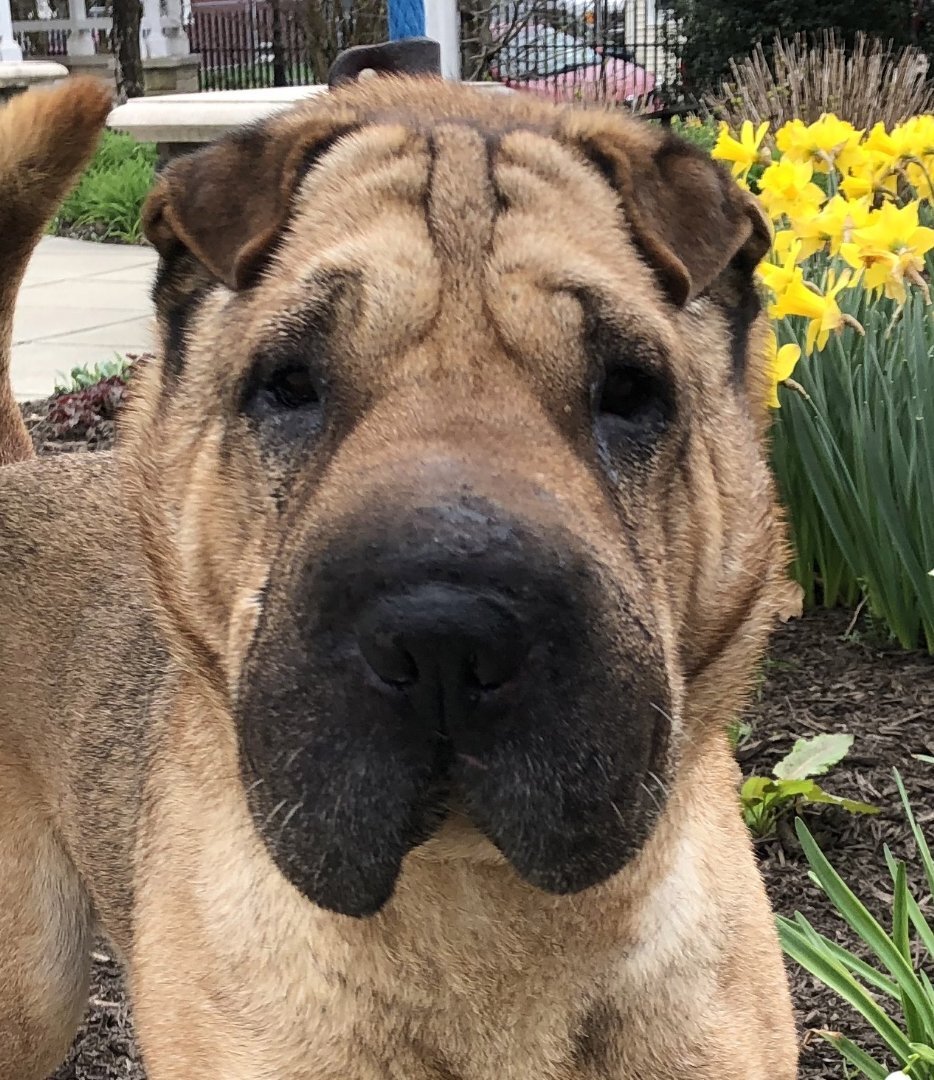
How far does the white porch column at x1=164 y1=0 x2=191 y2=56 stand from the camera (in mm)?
22312

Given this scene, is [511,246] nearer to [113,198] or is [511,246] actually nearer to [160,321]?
[160,321]

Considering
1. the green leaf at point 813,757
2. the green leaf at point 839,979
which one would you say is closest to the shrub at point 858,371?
the green leaf at point 813,757

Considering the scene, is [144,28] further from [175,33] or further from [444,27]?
[444,27]

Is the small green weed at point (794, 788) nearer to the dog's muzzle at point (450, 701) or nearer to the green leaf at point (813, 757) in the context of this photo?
the green leaf at point (813, 757)

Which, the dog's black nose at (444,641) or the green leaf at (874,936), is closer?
the dog's black nose at (444,641)

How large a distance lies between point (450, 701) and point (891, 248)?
268cm

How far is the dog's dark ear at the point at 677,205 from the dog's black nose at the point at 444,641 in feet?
2.56

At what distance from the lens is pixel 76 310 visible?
9.59 m

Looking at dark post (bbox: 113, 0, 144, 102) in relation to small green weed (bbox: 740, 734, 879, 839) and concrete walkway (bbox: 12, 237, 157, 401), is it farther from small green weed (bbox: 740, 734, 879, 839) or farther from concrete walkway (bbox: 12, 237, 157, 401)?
small green weed (bbox: 740, 734, 879, 839)

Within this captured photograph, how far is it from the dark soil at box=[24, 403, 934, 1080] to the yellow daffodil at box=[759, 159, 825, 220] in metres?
1.34

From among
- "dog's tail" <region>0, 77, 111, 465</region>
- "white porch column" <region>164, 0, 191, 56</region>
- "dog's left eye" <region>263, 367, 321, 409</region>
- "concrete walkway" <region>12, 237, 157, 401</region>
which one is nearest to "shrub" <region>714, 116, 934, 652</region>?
"dog's tail" <region>0, 77, 111, 465</region>

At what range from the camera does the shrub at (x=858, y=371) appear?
3.86 meters

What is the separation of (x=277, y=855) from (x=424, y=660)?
0.46 metres

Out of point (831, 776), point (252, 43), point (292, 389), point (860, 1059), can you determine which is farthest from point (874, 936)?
point (252, 43)
